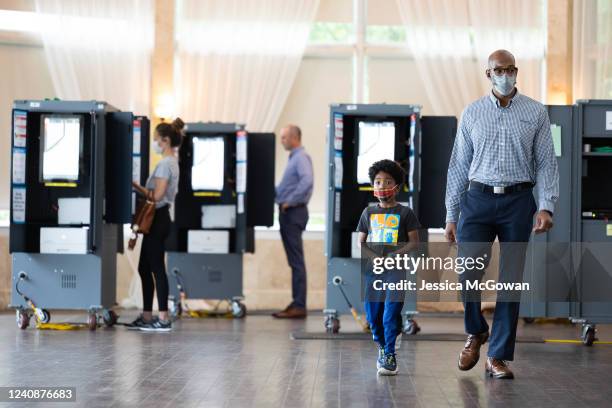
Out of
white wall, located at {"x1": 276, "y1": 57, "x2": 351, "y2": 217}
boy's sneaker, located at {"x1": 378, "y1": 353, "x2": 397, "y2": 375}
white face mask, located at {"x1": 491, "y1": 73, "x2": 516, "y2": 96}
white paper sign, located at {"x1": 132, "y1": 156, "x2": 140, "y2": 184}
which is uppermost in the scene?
white wall, located at {"x1": 276, "y1": 57, "x2": 351, "y2": 217}

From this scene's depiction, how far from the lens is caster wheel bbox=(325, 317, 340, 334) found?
753cm

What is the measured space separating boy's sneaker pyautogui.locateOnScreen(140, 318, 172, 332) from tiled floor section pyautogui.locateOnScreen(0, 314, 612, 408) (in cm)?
8

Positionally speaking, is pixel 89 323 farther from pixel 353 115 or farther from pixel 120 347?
pixel 353 115

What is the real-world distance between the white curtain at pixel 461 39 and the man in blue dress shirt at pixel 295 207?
6.46ft

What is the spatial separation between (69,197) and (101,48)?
2751 mm

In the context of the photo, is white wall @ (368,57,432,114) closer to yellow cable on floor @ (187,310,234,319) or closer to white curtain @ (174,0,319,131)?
white curtain @ (174,0,319,131)

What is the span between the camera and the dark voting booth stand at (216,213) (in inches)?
354

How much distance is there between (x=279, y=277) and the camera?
10.3 m

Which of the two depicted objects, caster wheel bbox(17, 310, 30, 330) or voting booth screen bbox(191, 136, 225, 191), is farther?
voting booth screen bbox(191, 136, 225, 191)

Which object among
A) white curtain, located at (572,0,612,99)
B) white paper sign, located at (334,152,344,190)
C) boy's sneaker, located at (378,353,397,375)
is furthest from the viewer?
white curtain, located at (572,0,612,99)

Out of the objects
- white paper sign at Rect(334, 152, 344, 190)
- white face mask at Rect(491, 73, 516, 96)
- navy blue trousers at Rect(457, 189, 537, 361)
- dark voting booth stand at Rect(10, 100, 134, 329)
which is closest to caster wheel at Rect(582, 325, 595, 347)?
white paper sign at Rect(334, 152, 344, 190)

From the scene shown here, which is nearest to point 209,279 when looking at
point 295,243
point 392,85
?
point 295,243

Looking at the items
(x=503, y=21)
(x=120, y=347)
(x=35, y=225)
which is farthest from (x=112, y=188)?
(x=503, y=21)

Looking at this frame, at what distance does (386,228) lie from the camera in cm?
534
